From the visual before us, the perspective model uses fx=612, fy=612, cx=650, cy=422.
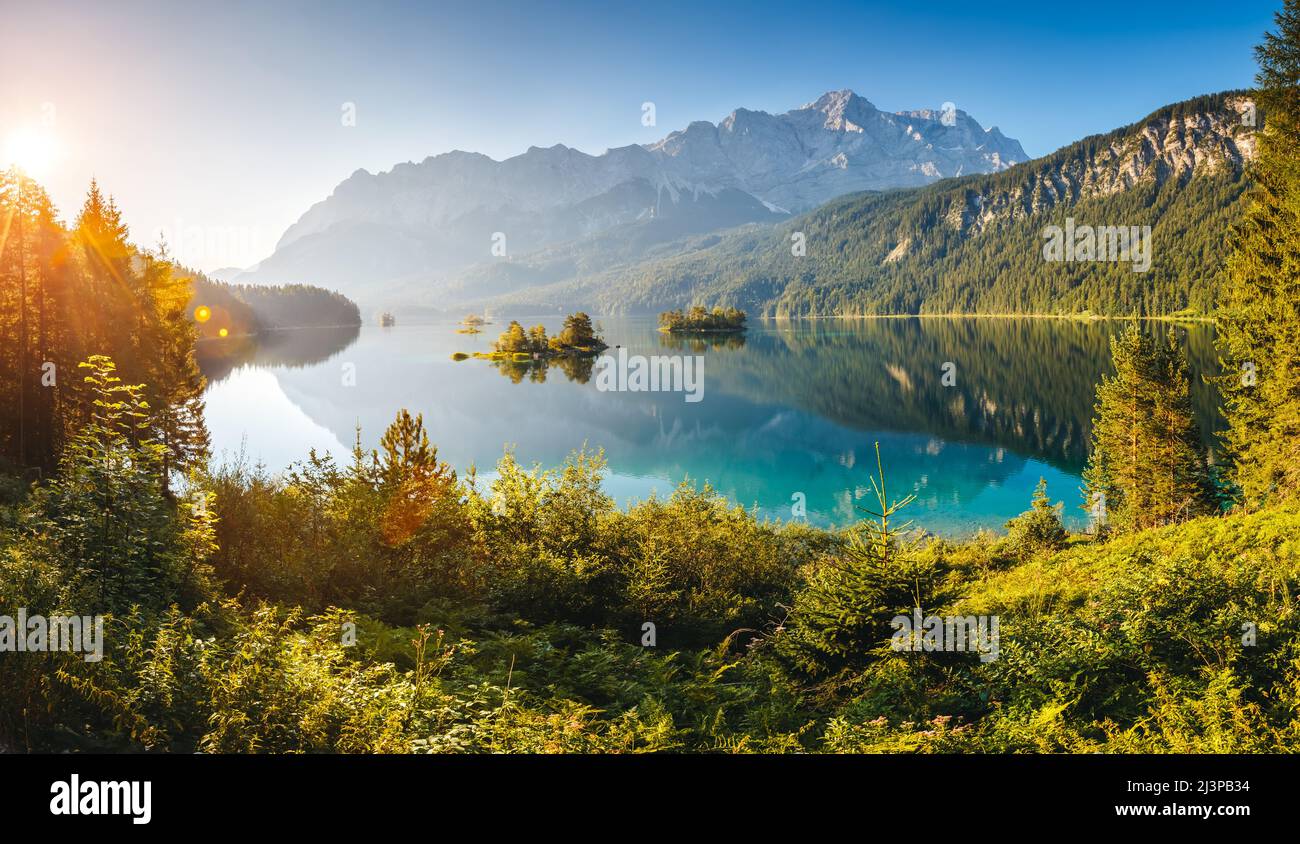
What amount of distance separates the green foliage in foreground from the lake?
11.5 meters

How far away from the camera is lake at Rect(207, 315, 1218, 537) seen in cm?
4769

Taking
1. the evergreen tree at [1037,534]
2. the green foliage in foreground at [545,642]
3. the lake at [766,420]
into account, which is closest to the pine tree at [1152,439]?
the evergreen tree at [1037,534]

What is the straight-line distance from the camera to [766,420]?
236 ft

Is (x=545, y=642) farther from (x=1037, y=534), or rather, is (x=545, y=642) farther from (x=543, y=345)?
(x=543, y=345)

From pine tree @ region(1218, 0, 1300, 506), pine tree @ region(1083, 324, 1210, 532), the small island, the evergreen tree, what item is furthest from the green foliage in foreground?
the small island

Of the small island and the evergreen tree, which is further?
the small island

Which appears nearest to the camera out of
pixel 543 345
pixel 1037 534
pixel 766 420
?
pixel 1037 534

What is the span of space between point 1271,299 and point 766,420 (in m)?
47.1

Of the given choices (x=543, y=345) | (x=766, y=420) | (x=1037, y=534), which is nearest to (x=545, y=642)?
(x=1037, y=534)

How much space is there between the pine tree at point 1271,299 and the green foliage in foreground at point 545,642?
10942mm

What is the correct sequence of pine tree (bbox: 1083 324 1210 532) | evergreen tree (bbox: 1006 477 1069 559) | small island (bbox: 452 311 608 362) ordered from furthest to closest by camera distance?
small island (bbox: 452 311 608 362), pine tree (bbox: 1083 324 1210 532), evergreen tree (bbox: 1006 477 1069 559)

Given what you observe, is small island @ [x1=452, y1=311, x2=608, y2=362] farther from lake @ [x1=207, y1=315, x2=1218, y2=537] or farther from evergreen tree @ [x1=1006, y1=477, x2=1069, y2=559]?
evergreen tree @ [x1=1006, y1=477, x2=1069, y2=559]

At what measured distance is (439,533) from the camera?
64.5 feet

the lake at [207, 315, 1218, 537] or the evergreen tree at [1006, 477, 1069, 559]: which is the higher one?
the lake at [207, 315, 1218, 537]
